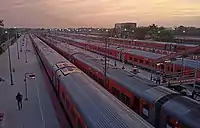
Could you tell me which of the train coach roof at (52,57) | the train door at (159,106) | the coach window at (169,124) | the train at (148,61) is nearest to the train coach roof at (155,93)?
the train door at (159,106)

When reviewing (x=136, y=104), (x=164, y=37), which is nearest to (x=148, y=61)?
(x=136, y=104)

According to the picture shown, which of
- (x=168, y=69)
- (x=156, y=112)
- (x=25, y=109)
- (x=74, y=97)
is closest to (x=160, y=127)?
(x=156, y=112)

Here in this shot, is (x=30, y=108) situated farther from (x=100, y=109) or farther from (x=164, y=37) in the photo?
(x=164, y=37)

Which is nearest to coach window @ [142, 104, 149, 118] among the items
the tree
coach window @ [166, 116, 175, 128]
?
coach window @ [166, 116, 175, 128]

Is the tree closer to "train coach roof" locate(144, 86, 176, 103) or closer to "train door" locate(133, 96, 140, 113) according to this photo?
"train door" locate(133, 96, 140, 113)

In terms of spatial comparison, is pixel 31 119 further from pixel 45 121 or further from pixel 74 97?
pixel 74 97

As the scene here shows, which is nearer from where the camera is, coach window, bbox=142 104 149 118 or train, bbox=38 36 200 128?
train, bbox=38 36 200 128
